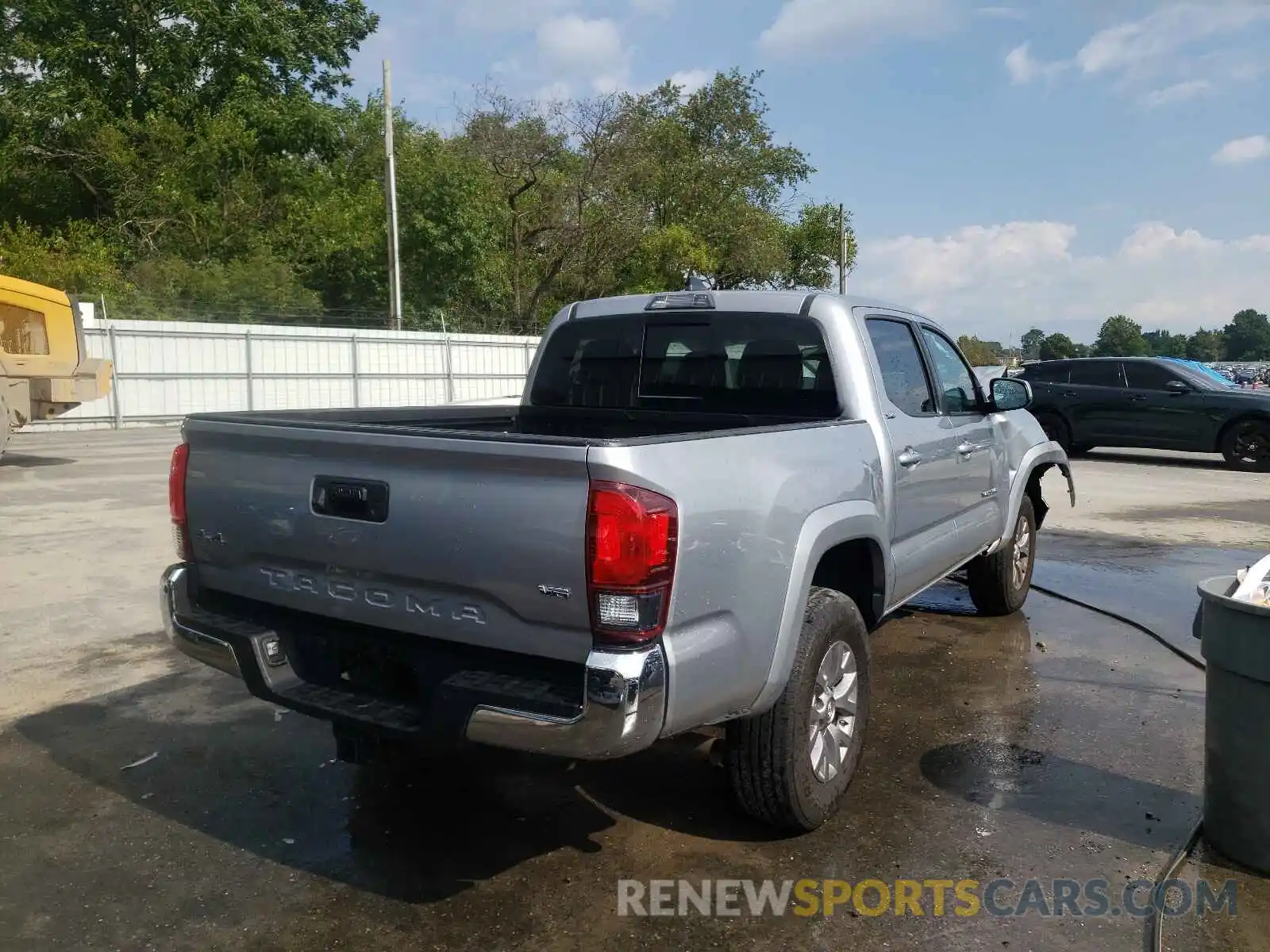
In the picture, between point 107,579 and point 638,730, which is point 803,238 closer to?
point 107,579

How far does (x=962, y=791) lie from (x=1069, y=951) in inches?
41.2

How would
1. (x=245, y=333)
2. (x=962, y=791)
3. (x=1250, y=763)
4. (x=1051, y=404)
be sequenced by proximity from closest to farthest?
(x=1250, y=763)
(x=962, y=791)
(x=1051, y=404)
(x=245, y=333)

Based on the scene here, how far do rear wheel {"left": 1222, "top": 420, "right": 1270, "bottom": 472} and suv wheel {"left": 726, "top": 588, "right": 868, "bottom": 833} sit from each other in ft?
45.0

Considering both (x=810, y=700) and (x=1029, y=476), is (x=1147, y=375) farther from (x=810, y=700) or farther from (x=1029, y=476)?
(x=810, y=700)

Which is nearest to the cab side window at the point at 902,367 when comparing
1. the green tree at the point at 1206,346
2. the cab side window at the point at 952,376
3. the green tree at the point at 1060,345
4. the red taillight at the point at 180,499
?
the cab side window at the point at 952,376

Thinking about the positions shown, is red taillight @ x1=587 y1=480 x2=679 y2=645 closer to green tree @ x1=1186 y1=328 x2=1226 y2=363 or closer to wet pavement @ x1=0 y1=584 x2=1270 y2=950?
wet pavement @ x1=0 y1=584 x2=1270 y2=950

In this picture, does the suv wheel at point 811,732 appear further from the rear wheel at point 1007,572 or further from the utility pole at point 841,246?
the utility pole at point 841,246

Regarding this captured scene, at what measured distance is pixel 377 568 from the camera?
307 cm

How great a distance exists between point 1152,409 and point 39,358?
15456 millimetres

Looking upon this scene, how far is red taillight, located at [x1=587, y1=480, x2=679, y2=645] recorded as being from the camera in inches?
105

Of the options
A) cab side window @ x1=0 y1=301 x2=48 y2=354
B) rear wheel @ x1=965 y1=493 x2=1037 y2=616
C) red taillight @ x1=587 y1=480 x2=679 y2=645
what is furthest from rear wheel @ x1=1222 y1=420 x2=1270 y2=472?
cab side window @ x1=0 y1=301 x2=48 y2=354

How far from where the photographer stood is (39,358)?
1360 cm

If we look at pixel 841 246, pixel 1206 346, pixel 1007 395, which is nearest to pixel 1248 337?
pixel 1206 346

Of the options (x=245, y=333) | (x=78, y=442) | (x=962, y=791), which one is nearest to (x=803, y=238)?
(x=245, y=333)
